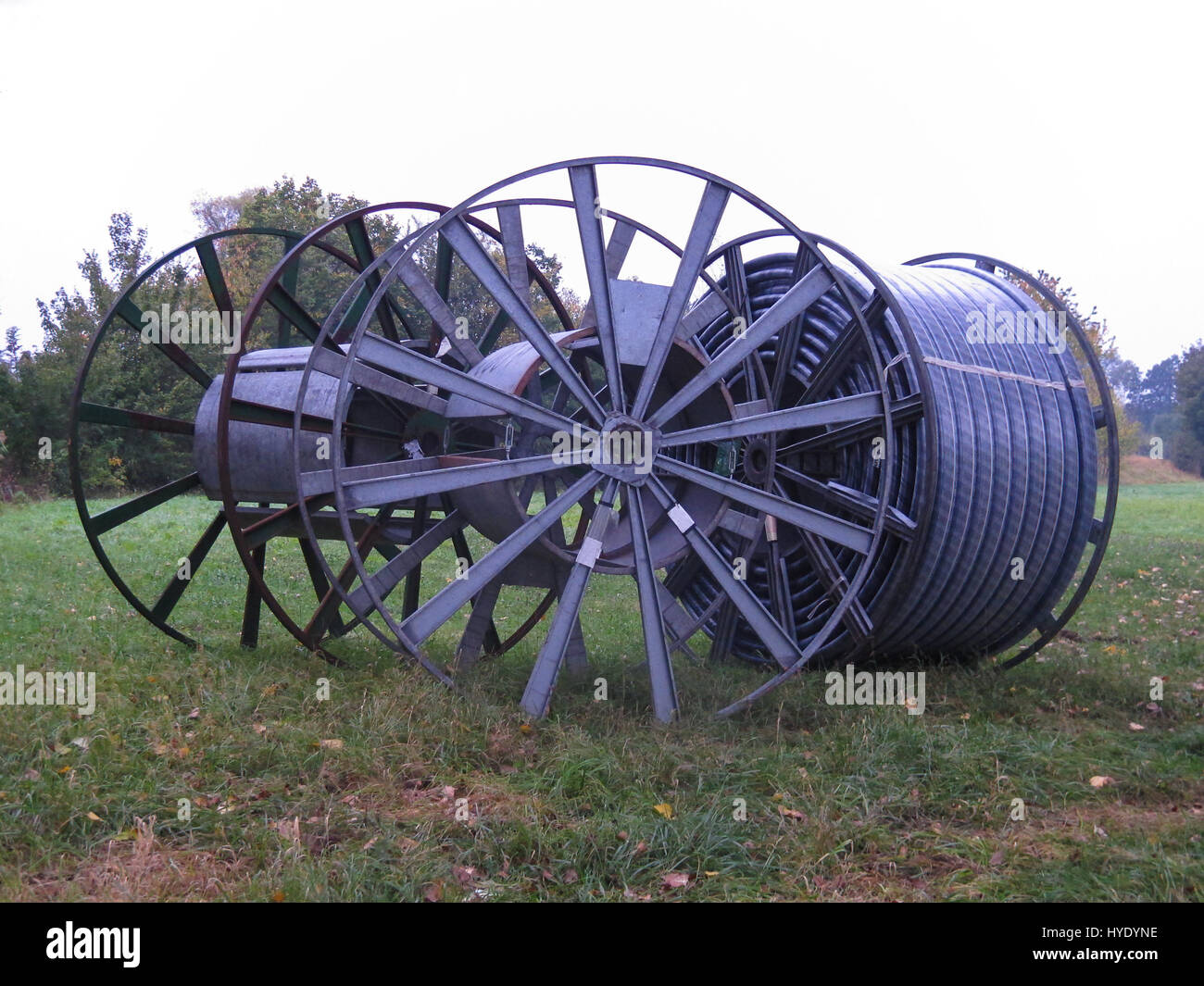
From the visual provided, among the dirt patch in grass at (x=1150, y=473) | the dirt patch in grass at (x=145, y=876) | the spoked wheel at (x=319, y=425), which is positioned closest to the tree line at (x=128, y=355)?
the spoked wheel at (x=319, y=425)

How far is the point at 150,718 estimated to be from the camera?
657 cm

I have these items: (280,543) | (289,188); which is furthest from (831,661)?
(289,188)

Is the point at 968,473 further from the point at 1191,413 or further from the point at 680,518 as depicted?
the point at 1191,413

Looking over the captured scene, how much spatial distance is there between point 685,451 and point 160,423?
4459mm

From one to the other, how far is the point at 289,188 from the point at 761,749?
3690 centimetres

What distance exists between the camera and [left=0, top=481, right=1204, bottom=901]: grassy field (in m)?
4.97

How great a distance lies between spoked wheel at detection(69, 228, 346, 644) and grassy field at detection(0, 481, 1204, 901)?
1.18 m

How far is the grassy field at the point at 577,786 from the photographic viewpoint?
4969 millimetres

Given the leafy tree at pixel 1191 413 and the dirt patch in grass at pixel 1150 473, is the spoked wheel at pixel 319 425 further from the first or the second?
the leafy tree at pixel 1191 413

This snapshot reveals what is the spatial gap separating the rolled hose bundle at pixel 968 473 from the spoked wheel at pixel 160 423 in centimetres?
458

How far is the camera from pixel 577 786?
5.95 m

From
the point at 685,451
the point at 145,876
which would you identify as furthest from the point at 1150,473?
the point at 145,876

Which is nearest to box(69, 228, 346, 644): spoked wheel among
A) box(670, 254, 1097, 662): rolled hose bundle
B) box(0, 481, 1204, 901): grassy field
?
box(0, 481, 1204, 901): grassy field

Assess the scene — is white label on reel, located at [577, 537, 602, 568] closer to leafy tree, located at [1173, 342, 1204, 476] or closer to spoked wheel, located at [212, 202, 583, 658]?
spoked wheel, located at [212, 202, 583, 658]
